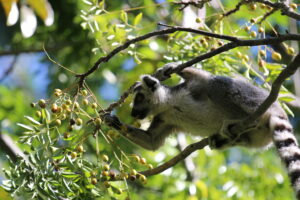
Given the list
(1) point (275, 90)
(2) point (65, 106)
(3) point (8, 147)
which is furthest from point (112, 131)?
(3) point (8, 147)

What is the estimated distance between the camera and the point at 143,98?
7004mm

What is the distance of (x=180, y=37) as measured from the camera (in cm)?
726

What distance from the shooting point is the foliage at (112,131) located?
16.1ft

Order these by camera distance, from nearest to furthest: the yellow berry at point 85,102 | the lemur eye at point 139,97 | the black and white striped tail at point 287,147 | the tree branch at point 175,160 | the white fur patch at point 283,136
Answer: the yellow berry at point 85,102 < the black and white striped tail at point 287,147 < the tree branch at point 175,160 < the white fur patch at point 283,136 < the lemur eye at point 139,97

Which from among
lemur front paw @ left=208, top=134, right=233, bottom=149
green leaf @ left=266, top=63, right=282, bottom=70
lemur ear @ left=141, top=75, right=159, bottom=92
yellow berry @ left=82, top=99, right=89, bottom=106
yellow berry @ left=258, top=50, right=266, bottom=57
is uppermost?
yellow berry @ left=82, top=99, right=89, bottom=106

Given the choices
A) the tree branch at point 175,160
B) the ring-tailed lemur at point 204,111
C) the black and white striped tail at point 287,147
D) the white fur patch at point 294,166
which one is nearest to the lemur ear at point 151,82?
the ring-tailed lemur at point 204,111

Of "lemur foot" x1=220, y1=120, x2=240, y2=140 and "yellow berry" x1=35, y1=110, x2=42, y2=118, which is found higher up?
"yellow berry" x1=35, y1=110, x2=42, y2=118

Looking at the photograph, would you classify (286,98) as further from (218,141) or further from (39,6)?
(39,6)

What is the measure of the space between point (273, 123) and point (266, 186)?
234 cm

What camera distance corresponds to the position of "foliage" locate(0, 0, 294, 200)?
492cm

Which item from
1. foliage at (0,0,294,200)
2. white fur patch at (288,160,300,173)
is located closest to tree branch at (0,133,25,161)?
foliage at (0,0,294,200)

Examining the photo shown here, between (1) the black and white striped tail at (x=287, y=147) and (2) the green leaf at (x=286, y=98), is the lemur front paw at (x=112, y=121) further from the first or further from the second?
(2) the green leaf at (x=286, y=98)

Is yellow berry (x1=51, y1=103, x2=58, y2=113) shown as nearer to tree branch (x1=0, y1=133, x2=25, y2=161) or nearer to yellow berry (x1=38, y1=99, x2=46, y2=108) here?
yellow berry (x1=38, y1=99, x2=46, y2=108)

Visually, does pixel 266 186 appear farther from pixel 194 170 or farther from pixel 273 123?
pixel 273 123
